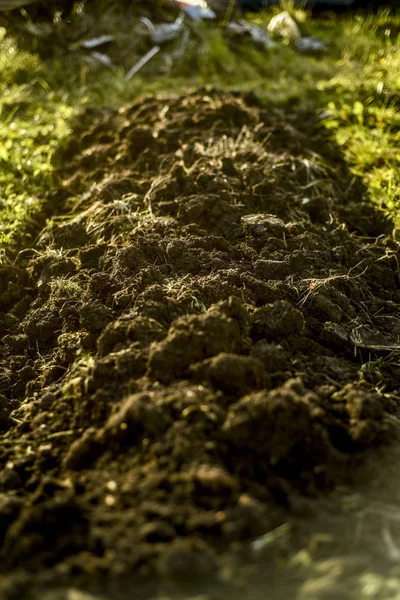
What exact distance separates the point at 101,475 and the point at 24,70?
4.34m

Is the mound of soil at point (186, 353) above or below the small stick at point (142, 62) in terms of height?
below

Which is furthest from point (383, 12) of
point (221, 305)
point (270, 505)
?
point (270, 505)

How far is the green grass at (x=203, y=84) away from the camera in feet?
11.7

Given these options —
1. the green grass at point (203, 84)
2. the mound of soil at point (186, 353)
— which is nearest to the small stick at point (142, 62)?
the green grass at point (203, 84)

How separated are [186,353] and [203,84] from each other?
11.4 feet

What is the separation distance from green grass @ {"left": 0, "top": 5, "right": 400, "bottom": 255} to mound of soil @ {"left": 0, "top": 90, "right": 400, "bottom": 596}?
0.84ft

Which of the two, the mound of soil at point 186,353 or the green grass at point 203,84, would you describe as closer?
the mound of soil at point 186,353

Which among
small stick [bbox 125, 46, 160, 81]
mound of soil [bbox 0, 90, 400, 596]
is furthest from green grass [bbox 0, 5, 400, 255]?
mound of soil [bbox 0, 90, 400, 596]

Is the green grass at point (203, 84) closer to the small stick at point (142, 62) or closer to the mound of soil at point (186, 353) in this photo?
the small stick at point (142, 62)

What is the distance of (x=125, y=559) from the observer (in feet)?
4.91

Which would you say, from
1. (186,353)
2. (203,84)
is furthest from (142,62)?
(186,353)

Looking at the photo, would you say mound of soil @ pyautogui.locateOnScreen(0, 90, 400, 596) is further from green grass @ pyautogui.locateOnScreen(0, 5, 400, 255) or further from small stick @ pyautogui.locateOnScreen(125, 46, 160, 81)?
small stick @ pyautogui.locateOnScreen(125, 46, 160, 81)

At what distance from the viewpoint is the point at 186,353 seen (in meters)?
1.97

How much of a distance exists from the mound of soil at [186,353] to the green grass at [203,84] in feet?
0.84
